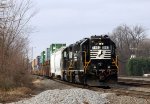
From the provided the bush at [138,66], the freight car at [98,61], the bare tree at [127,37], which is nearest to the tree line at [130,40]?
the bare tree at [127,37]

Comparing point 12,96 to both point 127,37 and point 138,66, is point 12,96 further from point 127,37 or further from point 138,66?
point 127,37

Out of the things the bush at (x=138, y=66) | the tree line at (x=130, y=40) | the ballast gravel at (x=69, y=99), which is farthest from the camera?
the tree line at (x=130, y=40)

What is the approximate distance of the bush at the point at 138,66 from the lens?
66.6m

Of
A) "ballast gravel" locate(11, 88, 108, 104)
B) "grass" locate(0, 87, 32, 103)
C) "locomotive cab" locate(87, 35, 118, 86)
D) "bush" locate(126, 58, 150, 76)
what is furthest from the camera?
"bush" locate(126, 58, 150, 76)

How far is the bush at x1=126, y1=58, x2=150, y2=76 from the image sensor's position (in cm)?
6656

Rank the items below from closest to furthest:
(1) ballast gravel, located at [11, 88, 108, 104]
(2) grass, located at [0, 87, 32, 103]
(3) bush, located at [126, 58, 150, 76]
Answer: (1) ballast gravel, located at [11, 88, 108, 104] < (2) grass, located at [0, 87, 32, 103] < (3) bush, located at [126, 58, 150, 76]

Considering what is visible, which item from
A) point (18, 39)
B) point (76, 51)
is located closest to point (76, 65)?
point (76, 51)

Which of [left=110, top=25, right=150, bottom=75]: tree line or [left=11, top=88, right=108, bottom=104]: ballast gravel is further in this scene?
[left=110, top=25, right=150, bottom=75]: tree line

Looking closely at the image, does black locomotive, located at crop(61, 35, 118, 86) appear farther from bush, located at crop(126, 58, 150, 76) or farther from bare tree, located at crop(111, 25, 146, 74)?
bare tree, located at crop(111, 25, 146, 74)

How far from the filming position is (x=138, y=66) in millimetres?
67562

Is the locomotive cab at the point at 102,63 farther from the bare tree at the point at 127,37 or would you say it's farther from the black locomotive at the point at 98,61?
the bare tree at the point at 127,37

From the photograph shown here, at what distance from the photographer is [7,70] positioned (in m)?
28.6

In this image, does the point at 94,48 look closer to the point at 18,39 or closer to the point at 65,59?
the point at 65,59

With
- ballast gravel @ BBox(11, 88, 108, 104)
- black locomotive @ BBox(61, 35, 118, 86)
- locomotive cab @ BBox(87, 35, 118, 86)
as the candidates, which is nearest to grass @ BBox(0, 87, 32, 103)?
ballast gravel @ BBox(11, 88, 108, 104)
